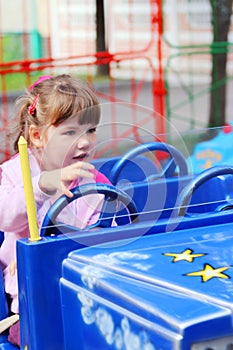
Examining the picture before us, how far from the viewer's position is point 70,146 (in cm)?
222

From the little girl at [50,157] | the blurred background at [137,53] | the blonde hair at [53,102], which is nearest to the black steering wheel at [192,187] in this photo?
the little girl at [50,157]

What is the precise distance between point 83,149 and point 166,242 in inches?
14.1

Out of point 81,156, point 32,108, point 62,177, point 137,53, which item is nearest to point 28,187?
point 62,177

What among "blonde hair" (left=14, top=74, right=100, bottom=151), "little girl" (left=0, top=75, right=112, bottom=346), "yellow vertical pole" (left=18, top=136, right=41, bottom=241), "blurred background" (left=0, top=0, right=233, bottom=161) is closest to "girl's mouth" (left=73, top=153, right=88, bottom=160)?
"little girl" (left=0, top=75, right=112, bottom=346)

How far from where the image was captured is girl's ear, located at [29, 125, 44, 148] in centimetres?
244

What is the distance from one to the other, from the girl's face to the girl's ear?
16 cm

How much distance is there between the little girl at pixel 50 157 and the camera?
2158mm

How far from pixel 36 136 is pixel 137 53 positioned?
4.71 m

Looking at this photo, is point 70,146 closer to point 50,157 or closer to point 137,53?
point 50,157

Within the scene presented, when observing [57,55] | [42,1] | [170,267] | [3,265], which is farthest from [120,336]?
[57,55]

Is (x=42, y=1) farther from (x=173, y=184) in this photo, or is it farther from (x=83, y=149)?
(x=83, y=149)

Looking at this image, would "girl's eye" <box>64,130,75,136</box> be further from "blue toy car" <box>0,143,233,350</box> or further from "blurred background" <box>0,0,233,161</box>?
"blurred background" <box>0,0,233,161</box>

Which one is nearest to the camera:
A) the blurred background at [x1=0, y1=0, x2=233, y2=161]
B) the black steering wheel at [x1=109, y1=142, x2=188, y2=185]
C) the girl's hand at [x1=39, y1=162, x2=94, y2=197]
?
the girl's hand at [x1=39, y1=162, x2=94, y2=197]

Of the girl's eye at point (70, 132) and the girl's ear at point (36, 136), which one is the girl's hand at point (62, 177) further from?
the girl's ear at point (36, 136)
